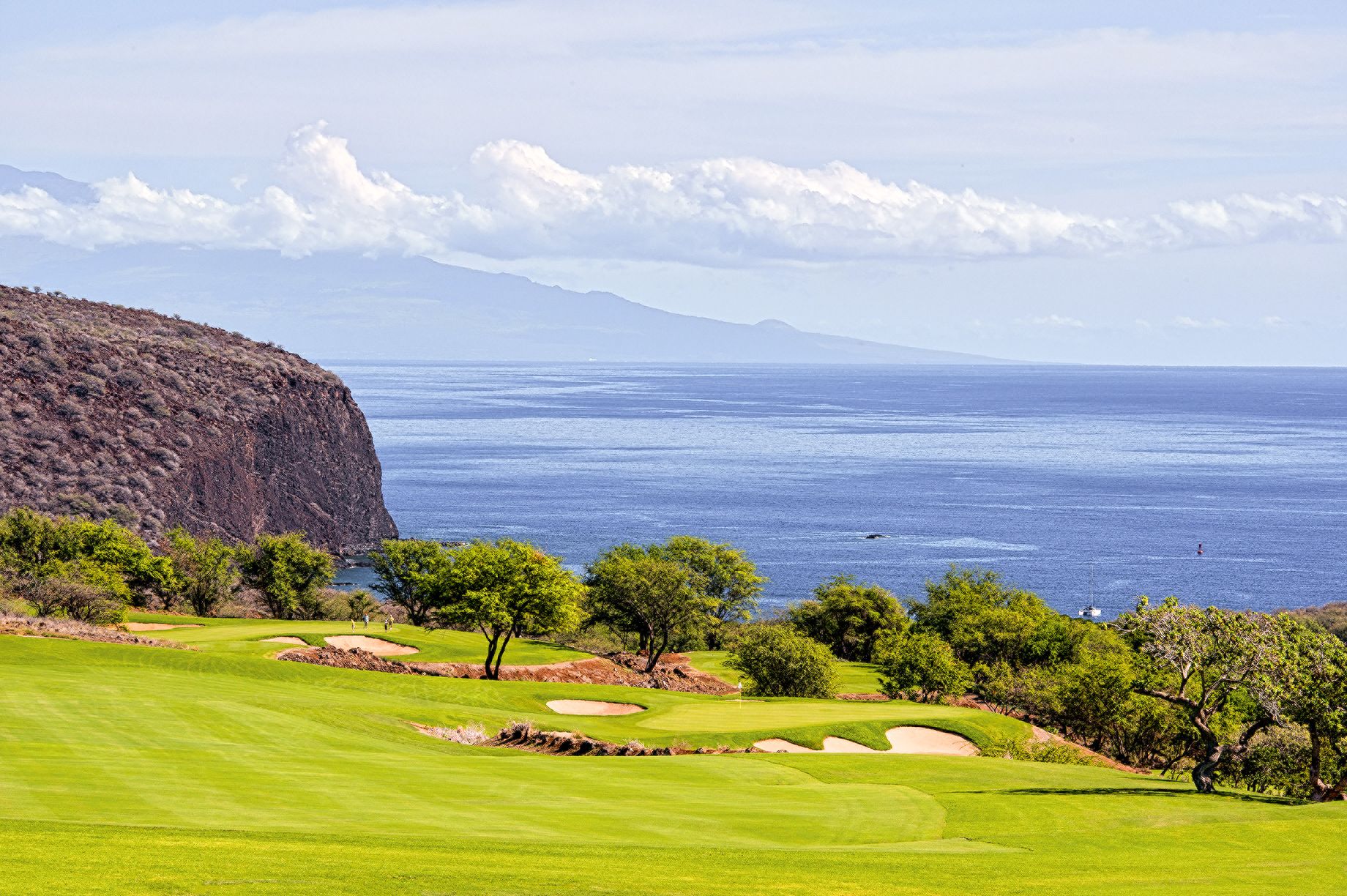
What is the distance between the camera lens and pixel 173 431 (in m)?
103

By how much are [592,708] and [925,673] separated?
1417 cm

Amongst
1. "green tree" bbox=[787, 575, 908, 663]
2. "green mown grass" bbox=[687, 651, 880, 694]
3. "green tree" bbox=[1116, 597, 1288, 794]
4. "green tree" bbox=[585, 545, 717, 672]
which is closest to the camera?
"green tree" bbox=[1116, 597, 1288, 794]

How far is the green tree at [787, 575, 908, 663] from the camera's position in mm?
68812

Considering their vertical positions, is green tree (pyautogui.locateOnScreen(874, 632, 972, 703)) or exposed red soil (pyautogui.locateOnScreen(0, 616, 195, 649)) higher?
exposed red soil (pyautogui.locateOnScreen(0, 616, 195, 649))

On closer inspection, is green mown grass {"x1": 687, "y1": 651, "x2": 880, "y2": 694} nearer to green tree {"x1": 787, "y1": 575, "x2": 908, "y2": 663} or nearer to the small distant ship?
green tree {"x1": 787, "y1": 575, "x2": 908, "y2": 663}

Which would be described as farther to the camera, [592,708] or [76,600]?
[76,600]

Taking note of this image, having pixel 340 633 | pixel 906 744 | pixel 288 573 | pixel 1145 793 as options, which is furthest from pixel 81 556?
pixel 1145 793

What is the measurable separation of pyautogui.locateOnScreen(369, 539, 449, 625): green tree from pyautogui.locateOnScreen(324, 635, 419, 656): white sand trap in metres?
9.55

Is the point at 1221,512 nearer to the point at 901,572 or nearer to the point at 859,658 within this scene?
the point at 901,572

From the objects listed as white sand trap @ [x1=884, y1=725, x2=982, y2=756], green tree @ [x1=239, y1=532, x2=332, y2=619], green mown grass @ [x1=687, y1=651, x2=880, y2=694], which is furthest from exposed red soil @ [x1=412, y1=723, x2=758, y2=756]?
green tree @ [x1=239, y1=532, x2=332, y2=619]

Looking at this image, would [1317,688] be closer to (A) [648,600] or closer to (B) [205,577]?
(A) [648,600]

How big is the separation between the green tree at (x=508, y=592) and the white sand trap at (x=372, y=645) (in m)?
4.96

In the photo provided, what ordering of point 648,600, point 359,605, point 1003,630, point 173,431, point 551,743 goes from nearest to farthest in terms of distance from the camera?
1. point 551,743
2. point 648,600
3. point 1003,630
4. point 359,605
5. point 173,431

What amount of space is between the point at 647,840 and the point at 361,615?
2152 inches
